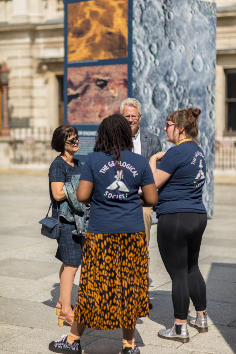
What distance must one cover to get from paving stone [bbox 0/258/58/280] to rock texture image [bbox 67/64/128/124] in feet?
11.8

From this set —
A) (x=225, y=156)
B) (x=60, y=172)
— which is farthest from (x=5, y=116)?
(x=60, y=172)

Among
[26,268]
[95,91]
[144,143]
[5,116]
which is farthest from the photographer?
[5,116]

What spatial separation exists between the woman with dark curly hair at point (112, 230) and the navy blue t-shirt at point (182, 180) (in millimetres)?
431

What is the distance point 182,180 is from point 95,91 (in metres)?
5.88

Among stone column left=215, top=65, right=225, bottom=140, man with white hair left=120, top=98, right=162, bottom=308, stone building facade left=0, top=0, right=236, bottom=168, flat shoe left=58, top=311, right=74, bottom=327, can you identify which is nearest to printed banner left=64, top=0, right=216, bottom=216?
man with white hair left=120, top=98, right=162, bottom=308

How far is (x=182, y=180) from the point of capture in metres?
4.00


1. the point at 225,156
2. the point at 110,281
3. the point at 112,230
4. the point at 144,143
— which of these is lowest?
the point at 225,156

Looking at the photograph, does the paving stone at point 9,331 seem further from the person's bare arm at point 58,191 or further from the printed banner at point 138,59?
the printed banner at point 138,59

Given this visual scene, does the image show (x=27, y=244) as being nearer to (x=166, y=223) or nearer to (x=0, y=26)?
(x=166, y=223)

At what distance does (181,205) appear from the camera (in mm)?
4008

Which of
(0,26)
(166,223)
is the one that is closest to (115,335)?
(166,223)

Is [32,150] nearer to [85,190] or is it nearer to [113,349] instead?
[113,349]

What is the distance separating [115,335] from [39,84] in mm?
19442

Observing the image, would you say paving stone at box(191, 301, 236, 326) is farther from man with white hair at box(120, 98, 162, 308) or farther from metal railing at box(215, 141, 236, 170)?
metal railing at box(215, 141, 236, 170)
